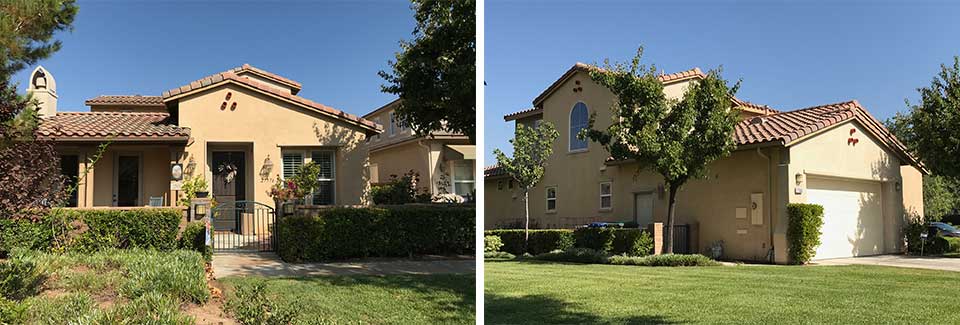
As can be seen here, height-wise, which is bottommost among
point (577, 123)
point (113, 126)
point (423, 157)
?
point (423, 157)

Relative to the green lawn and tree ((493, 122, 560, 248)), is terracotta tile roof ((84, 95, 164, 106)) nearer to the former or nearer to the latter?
the green lawn

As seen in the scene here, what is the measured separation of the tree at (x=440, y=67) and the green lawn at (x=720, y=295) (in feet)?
6.49

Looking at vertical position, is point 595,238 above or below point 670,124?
below

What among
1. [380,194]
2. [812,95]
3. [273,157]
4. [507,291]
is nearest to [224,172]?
[273,157]

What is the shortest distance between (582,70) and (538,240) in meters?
4.16

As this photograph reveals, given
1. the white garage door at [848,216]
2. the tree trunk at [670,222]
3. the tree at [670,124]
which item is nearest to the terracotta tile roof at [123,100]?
the tree at [670,124]

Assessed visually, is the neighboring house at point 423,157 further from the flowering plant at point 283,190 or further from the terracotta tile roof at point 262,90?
the flowering plant at point 283,190

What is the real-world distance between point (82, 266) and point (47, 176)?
30.4 inches

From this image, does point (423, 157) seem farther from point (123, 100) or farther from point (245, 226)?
point (123, 100)

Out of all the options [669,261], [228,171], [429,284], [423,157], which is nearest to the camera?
[429,284]

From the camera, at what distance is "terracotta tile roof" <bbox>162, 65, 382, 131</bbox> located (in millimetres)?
9414

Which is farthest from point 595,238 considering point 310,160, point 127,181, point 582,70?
point 127,181

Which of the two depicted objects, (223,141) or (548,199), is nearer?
(223,141)

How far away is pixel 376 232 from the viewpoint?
8.48 meters
